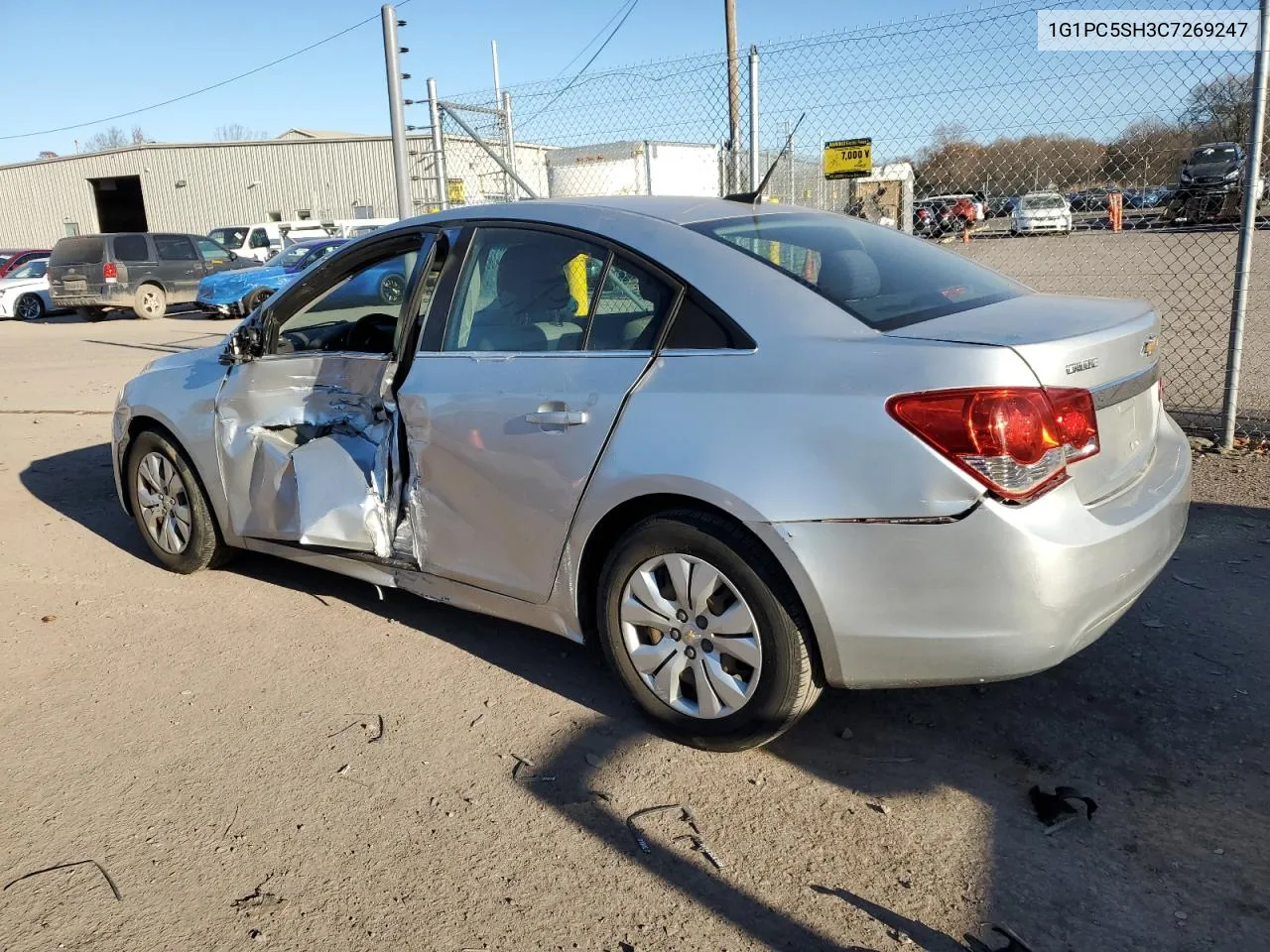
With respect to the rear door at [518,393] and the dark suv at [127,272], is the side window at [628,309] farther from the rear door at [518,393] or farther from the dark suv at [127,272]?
the dark suv at [127,272]

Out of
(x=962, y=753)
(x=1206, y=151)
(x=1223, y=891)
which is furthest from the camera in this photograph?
(x=1206, y=151)

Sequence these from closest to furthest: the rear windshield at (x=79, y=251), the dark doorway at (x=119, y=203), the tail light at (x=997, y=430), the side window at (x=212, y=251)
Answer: the tail light at (x=997, y=430) < the rear windshield at (x=79, y=251) < the side window at (x=212, y=251) < the dark doorway at (x=119, y=203)

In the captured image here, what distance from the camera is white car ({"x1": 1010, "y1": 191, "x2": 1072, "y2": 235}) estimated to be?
8859 mm

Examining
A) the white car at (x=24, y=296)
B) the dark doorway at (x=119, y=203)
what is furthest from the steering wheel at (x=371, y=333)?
the dark doorway at (x=119, y=203)

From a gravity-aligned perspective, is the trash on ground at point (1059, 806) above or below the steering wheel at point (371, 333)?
below

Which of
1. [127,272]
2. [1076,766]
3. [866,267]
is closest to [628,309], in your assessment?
[866,267]

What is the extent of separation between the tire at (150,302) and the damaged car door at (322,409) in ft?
63.0

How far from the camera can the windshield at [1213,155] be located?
780 cm

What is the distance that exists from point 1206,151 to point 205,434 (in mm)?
7964

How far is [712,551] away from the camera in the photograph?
2928 millimetres

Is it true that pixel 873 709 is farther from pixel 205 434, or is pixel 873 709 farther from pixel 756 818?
pixel 205 434

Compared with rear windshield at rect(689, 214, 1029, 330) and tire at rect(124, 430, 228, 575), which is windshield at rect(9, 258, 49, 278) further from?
rear windshield at rect(689, 214, 1029, 330)

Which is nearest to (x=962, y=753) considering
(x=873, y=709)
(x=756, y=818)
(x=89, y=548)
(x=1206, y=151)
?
(x=873, y=709)

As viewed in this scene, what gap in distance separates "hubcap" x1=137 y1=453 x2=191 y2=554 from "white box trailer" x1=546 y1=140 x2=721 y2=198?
20.0 ft
